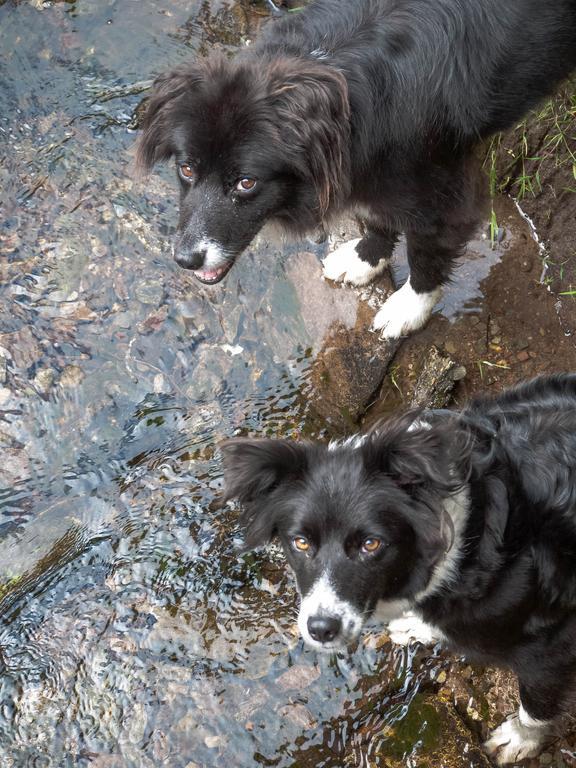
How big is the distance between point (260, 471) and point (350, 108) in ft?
5.49

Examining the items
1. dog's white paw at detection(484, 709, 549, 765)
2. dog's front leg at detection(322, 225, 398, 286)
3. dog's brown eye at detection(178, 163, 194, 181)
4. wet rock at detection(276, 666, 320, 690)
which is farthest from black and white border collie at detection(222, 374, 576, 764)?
dog's front leg at detection(322, 225, 398, 286)

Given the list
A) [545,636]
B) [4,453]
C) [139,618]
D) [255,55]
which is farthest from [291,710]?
[255,55]

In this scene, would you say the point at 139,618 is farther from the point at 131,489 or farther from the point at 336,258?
the point at 336,258

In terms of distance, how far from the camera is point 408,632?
3.90 m

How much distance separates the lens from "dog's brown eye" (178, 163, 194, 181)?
376 centimetres

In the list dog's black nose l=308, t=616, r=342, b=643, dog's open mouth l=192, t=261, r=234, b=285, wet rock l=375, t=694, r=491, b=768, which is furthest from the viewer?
dog's open mouth l=192, t=261, r=234, b=285

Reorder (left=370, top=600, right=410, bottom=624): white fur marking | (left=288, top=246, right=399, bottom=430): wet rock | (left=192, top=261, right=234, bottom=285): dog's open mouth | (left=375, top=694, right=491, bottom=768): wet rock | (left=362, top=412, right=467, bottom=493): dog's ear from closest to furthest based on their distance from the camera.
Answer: (left=362, top=412, right=467, bottom=493): dog's ear → (left=370, top=600, right=410, bottom=624): white fur marking → (left=375, top=694, right=491, bottom=768): wet rock → (left=192, top=261, right=234, bottom=285): dog's open mouth → (left=288, top=246, right=399, bottom=430): wet rock

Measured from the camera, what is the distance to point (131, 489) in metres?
4.24

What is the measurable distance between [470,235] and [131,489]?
2.21m

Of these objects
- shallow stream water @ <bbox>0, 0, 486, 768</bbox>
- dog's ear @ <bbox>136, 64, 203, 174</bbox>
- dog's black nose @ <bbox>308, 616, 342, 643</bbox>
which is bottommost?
shallow stream water @ <bbox>0, 0, 486, 768</bbox>

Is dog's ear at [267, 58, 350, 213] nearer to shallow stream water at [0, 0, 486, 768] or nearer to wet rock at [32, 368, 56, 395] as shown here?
shallow stream water at [0, 0, 486, 768]

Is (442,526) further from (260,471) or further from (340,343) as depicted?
(340,343)

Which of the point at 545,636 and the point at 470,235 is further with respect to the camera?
the point at 470,235

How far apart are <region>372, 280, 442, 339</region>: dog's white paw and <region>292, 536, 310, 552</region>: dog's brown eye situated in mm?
1902
